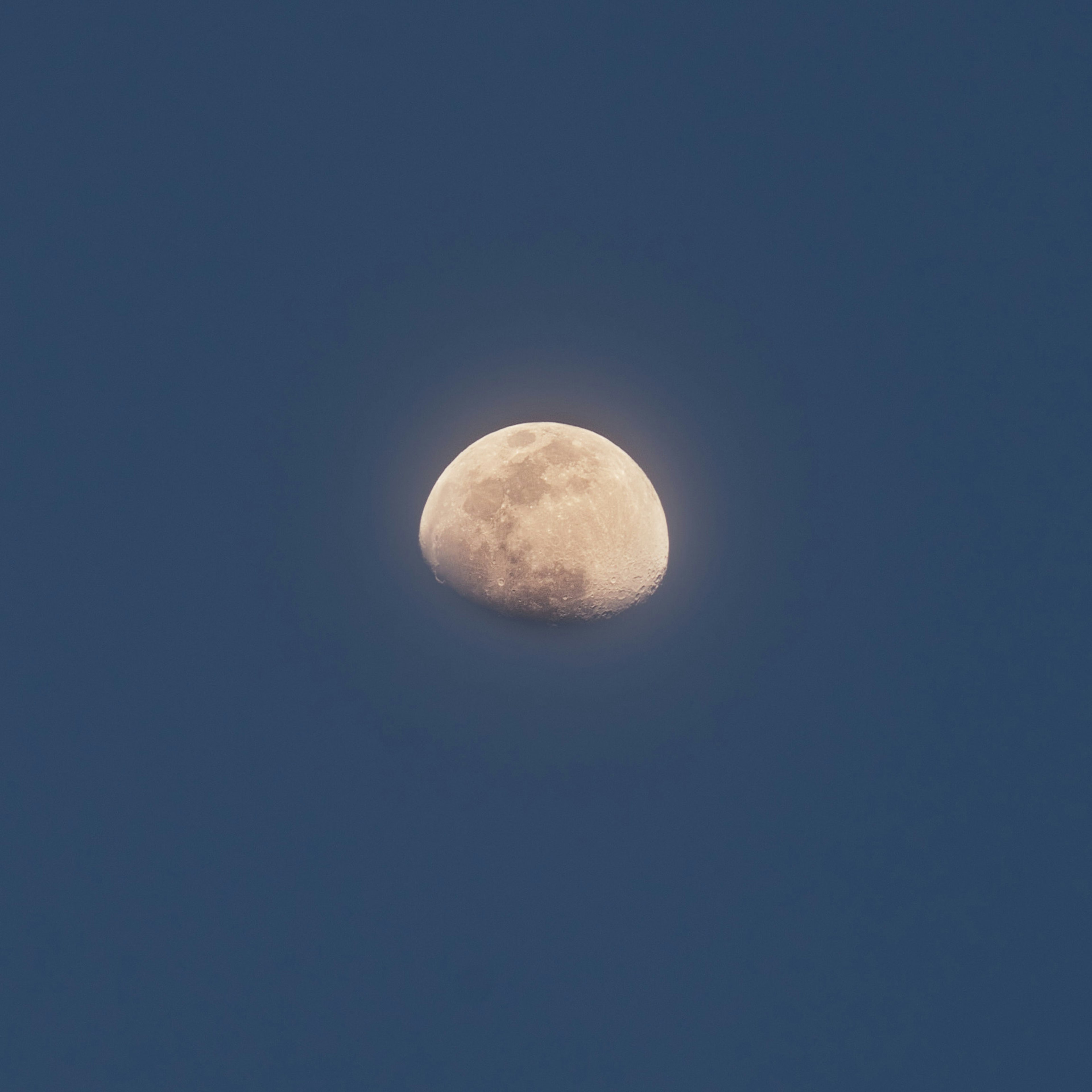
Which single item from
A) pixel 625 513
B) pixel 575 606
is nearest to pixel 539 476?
pixel 625 513

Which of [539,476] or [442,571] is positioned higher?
[539,476]

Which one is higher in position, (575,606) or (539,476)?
(539,476)

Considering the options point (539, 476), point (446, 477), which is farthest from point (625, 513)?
point (446, 477)

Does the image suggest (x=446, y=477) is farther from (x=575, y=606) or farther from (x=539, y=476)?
(x=575, y=606)

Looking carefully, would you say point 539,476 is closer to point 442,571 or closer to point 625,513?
point 625,513

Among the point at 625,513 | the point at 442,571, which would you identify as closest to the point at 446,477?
the point at 442,571

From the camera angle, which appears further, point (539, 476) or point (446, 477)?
point (446, 477)
